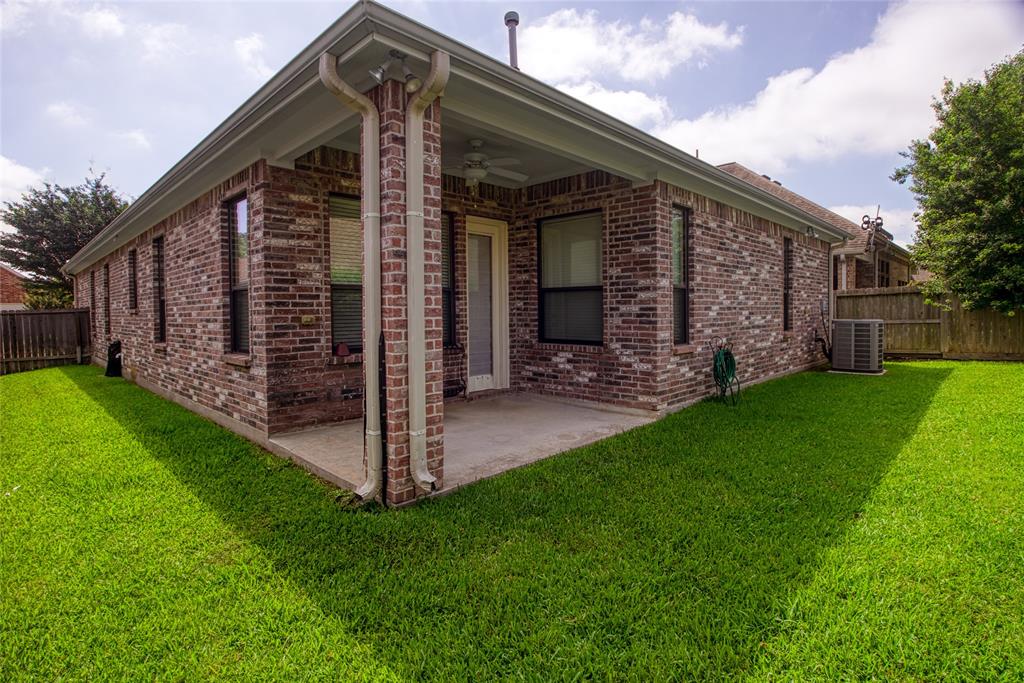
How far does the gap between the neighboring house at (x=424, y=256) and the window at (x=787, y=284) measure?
1.11 ft

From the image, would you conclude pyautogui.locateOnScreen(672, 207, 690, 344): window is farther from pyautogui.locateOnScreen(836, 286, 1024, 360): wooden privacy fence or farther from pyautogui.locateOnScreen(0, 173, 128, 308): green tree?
pyautogui.locateOnScreen(0, 173, 128, 308): green tree

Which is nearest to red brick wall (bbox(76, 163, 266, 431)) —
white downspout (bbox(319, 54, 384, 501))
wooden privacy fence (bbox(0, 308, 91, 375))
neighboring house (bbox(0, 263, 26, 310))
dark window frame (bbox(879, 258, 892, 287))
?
white downspout (bbox(319, 54, 384, 501))

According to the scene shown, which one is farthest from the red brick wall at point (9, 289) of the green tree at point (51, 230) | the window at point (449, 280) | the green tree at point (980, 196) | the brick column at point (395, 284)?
the green tree at point (980, 196)

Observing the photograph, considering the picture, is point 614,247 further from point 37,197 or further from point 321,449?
point 37,197

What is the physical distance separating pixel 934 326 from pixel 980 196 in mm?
2863

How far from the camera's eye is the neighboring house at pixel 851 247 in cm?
1504

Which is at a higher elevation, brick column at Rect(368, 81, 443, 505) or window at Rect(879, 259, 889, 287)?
window at Rect(879, 259, 889, 287)

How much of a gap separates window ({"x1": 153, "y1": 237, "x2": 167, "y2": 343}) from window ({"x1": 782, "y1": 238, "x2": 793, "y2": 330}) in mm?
9737

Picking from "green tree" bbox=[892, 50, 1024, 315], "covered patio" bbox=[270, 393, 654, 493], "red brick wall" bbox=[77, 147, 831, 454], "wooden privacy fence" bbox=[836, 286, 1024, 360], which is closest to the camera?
"red brick wall" bbox=[77, 147, 831, 454]

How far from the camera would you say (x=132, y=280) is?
28.9 ft

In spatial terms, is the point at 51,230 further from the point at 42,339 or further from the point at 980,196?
the point at 980,196

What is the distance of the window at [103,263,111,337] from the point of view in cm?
1080

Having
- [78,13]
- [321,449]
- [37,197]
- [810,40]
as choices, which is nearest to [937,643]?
[321,449]

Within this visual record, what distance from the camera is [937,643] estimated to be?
196 centimetres
